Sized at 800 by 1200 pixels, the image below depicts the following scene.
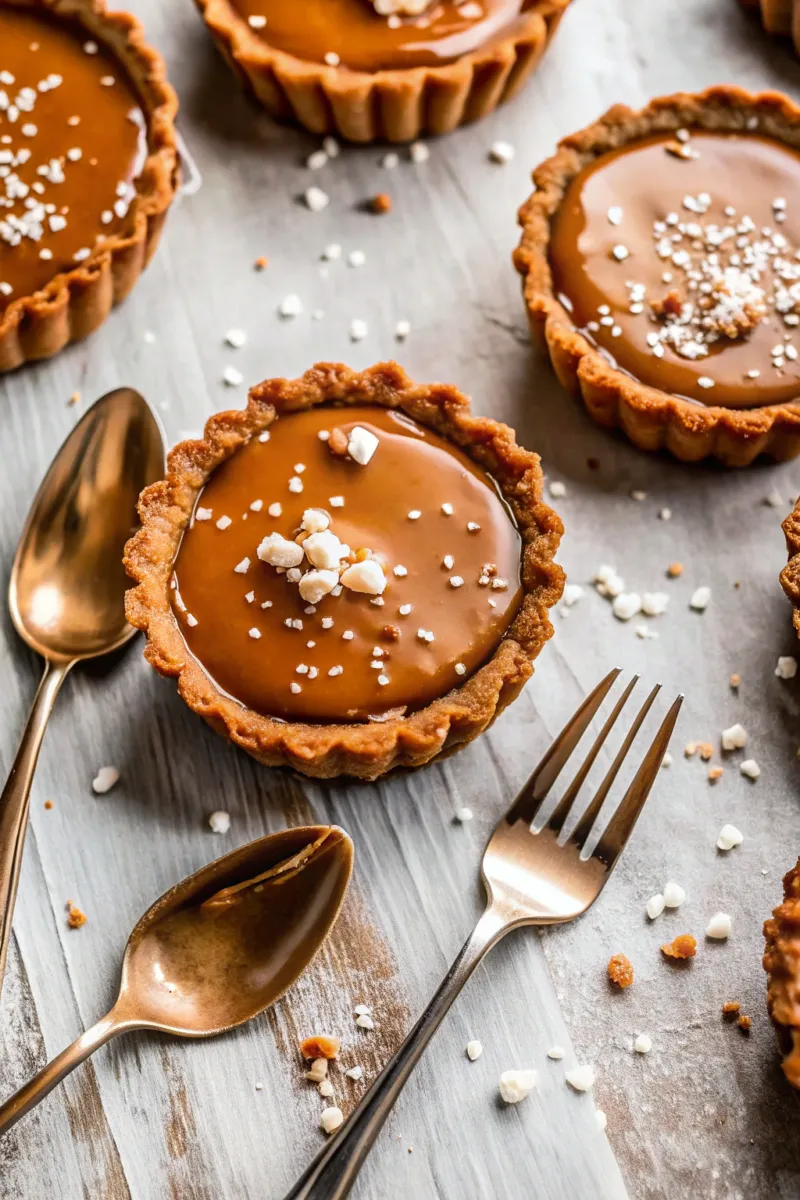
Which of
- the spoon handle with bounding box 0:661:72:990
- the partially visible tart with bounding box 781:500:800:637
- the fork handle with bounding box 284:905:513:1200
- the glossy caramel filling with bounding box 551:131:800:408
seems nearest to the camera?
the fork handle with bounding box 284:905:513:1200

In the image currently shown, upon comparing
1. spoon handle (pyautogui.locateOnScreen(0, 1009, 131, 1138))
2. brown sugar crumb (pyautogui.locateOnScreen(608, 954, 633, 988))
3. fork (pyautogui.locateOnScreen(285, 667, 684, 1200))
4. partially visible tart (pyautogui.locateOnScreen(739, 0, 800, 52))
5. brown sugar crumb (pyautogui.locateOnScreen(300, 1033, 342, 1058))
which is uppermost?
partially visible tart (pyautogui.locateOnScreen(739, 0, 800, 52))

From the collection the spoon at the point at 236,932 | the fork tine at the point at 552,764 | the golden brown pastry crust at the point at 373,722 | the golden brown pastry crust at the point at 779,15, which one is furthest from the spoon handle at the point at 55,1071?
the golden brown pastry crust at the point at 779,15

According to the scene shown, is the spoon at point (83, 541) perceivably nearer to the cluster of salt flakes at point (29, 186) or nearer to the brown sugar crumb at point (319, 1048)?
the cluster of salt flakes at point (29, 186)

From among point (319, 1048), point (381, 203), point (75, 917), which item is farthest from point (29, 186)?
point (319, 1048)

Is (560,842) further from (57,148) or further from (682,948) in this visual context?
(57,148)

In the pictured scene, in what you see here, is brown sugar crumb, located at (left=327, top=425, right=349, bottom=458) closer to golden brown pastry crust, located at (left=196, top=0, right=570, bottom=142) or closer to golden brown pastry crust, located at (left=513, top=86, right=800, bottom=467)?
golden brown pastry crust, located at (left=513, top=86, right=800, bottom=467)

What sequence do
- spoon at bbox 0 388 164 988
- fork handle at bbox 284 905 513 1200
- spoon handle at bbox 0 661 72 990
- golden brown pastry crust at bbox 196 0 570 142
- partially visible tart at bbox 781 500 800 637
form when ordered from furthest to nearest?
golden brown pastry crust at bbox 196 0 570 142 < spoon at bbox 0 388 164 988 < partially visible tart at bbox 781 500 800 637 < spoon handle at bbox 0 661 72 990 < fork handle at bbox 284 905 513 1200

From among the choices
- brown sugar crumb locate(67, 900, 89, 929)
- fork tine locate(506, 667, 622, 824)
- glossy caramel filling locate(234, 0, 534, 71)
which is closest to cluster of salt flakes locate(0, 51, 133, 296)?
glossy caramel filling locate(234, 0, 534, 71)
